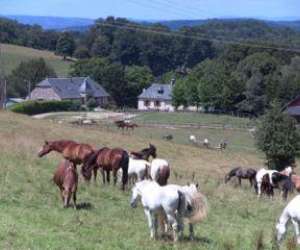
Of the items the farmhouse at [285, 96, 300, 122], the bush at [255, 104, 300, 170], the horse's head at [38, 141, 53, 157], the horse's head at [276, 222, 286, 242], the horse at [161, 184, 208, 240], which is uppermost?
the horse at [161, 184, 208, 240]

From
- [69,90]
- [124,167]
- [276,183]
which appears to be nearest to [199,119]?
[69,90]

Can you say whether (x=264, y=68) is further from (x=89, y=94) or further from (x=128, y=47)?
(x=128, y=47)

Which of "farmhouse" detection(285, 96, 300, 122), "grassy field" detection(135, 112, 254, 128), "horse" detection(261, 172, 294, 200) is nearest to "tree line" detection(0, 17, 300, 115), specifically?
"farmhouse" detection(285, 96, 300, 122)

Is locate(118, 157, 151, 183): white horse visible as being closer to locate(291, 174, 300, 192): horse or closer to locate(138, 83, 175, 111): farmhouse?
locate(291, 174, 300, 192): horse

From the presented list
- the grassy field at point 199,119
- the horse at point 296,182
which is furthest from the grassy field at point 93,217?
the grassy field at point 199,119

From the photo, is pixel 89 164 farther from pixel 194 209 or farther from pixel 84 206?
pixel 194 209

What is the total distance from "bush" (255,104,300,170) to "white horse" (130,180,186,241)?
30118mm

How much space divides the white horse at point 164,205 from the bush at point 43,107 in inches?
2881

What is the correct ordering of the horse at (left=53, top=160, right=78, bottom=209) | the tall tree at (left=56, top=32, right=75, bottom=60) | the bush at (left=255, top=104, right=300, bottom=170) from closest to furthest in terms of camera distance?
the horse at (left=53, top=160, right=78, bottom=209) → the bush at (left=255, top=104, right=300, bottom=170) → the tall tree at (left=56, top=32, right=75, bottom=60)

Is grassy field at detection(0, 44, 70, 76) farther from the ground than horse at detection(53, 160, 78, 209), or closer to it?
closer to it

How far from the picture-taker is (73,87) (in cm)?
12381

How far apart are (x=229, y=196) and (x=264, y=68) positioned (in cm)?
10054

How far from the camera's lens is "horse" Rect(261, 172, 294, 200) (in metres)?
27.3

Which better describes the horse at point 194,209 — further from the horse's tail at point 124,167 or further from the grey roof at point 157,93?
the grey roof at point 157,93
